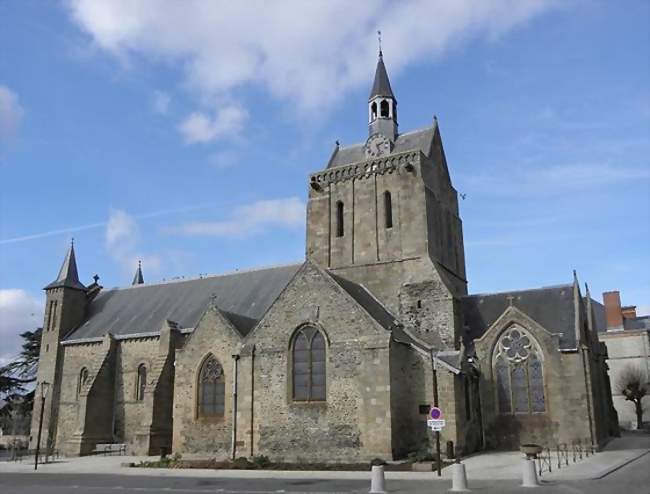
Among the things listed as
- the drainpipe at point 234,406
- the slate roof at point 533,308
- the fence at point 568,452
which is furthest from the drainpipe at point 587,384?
the drainpipe at point 234,406

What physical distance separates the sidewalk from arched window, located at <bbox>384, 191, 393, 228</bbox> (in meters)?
12.0

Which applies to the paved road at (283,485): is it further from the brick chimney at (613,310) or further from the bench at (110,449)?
the brick chimney at (613,310)

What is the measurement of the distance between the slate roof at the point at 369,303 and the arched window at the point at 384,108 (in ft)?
33.8

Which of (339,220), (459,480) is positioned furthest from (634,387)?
(459,480)

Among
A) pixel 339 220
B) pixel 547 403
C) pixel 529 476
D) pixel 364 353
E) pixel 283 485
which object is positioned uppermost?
pixel 339 220

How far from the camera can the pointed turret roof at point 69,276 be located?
40.4 m

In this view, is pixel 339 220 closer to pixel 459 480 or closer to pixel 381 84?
pixel 381 84

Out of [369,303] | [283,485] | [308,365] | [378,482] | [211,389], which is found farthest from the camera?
[211,389]

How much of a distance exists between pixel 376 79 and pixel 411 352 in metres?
17.0

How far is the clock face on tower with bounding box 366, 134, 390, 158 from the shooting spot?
3253 centimetres

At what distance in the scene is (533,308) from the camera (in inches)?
1119

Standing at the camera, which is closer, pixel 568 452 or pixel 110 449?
pixel 568 452

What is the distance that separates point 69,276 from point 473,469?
31.5 meters

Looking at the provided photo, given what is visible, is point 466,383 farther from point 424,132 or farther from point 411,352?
point 424,132
